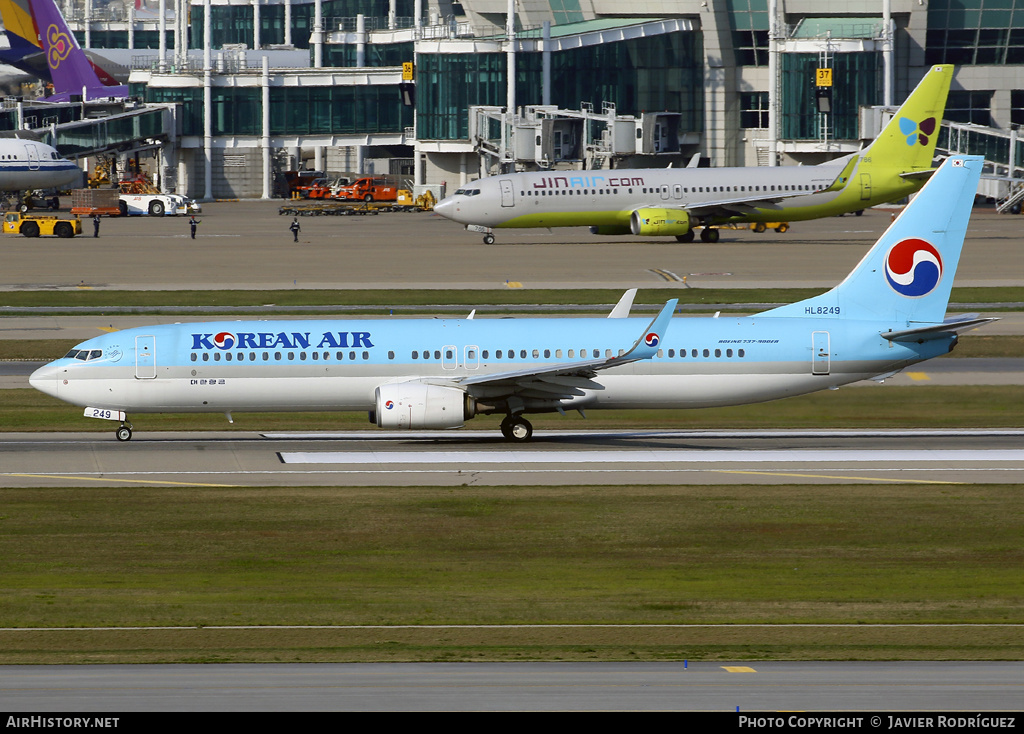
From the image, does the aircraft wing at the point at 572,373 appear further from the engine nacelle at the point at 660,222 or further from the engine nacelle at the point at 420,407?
the engine nacelle at the point at 660,222

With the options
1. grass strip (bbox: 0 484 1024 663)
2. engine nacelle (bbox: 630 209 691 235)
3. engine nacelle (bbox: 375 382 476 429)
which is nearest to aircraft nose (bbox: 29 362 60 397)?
grass strip (bbox: 0 484 1024 663)

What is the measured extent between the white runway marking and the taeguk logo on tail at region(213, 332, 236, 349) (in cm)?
367

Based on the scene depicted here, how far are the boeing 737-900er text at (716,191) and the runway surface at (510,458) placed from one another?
60.9m

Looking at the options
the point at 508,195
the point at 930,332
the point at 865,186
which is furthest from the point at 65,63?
the point at 930,332

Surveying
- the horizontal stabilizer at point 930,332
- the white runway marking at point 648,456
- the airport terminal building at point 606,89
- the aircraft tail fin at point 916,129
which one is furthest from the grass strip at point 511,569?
the airport terminal building at point 606,89

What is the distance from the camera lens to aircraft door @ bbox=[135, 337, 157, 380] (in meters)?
41.6

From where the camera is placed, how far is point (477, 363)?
4197 centimetres

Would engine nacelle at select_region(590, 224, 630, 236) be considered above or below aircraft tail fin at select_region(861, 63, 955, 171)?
below

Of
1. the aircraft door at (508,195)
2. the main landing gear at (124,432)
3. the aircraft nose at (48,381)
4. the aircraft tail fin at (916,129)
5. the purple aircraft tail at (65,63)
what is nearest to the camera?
the aircraft nose at (48,381)

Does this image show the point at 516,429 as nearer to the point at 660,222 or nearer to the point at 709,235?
the point at 660,222

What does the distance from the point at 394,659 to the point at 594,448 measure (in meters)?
21.2

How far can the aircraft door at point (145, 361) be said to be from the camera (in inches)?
1636

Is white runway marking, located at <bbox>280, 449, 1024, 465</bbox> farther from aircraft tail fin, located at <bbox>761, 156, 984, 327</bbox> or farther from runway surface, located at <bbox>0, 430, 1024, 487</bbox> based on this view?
aircraft tail fin, located at <bbox>761, 156, 984, 327</bbox>

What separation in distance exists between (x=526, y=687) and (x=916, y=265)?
89.9 feet
